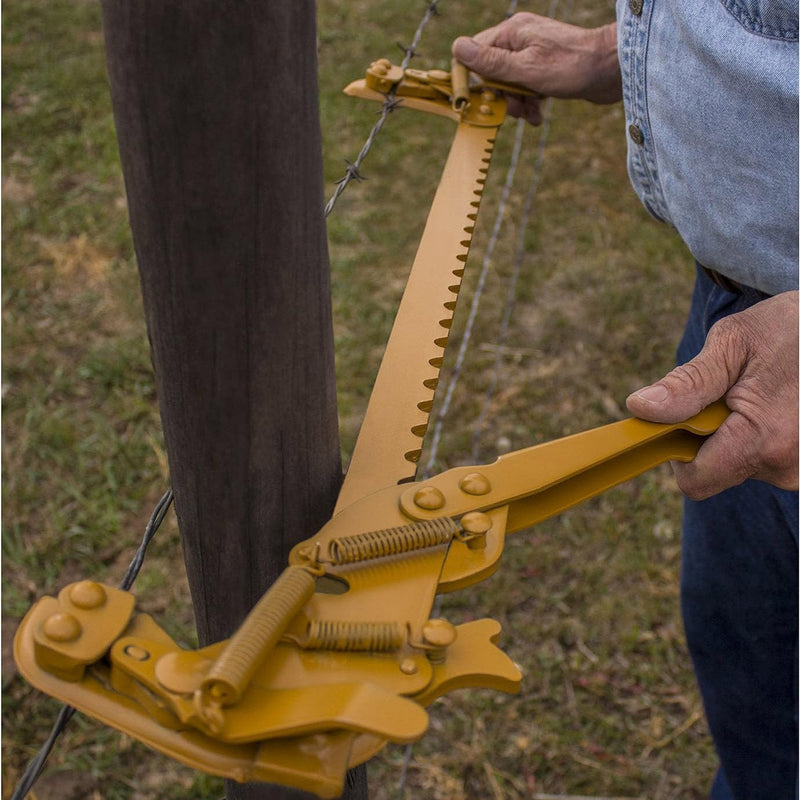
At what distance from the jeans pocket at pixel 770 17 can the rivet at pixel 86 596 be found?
0.93 meters

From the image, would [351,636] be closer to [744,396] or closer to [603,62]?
[744,396]

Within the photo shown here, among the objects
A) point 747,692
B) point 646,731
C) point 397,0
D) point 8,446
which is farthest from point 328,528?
point 397,0

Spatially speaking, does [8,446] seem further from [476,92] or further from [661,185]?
[661,185]

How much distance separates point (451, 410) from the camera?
2805 mm

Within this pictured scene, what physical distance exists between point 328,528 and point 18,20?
14.8 feet

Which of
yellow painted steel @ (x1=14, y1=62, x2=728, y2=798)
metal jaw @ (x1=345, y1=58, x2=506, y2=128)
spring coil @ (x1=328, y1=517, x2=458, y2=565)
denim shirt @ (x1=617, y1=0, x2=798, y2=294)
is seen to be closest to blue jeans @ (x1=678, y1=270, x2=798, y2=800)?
denim shirt @ (x1=617, y1=0, x2=798, y2=294)

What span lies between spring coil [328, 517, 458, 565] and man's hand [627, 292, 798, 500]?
0.27 metres

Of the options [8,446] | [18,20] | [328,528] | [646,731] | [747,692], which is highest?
[328,528]

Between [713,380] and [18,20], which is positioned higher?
[713,380]

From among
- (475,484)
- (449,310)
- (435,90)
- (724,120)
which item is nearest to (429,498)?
(475,484)

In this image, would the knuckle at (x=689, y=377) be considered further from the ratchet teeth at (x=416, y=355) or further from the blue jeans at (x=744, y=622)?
the blue jeans at (x=744, y=622)

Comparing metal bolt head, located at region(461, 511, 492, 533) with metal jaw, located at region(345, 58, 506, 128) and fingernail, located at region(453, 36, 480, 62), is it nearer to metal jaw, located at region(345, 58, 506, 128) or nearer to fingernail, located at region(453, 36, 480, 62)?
metal jaw, located at region(345, 58, 506, 128)

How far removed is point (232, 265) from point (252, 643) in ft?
0.94

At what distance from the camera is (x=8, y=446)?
8.62 feet
